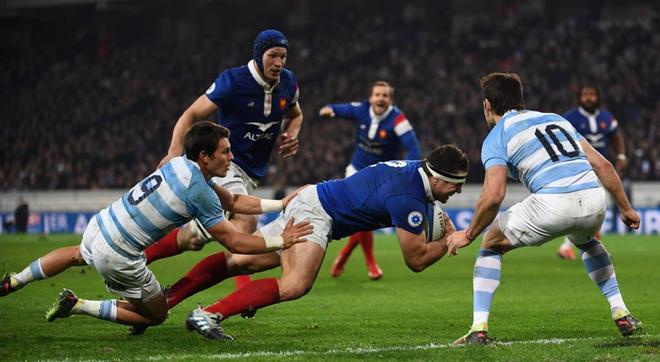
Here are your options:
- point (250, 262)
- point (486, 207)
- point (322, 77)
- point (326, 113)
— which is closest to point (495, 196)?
point (486, 207)

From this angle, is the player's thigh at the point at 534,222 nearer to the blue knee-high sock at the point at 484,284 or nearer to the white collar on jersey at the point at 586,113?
the blue knee-high sock at the point at 484,284

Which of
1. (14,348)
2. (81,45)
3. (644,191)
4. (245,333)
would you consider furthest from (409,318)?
(81,45)

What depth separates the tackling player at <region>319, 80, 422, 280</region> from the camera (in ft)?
46.8

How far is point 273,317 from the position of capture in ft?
30.9

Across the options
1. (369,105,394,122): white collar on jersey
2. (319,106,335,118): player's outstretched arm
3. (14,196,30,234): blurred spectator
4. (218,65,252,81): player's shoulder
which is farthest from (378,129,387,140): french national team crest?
(14,196,30,234): blurred spectator

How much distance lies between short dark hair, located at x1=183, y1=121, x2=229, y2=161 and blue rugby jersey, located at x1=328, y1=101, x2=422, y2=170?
→ 742 centimetres

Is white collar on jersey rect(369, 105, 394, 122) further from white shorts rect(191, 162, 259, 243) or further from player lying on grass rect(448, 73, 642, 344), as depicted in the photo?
player lying on grass rect(448, 73, 642, 344)

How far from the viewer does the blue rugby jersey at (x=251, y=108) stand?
9922 mm

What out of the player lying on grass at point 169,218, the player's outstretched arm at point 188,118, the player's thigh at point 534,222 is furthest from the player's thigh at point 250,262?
the player's thigh at point 534,222

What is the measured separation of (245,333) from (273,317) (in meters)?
1.24

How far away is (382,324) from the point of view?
884cm

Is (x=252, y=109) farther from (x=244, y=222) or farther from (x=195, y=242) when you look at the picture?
(x=195, y=242)

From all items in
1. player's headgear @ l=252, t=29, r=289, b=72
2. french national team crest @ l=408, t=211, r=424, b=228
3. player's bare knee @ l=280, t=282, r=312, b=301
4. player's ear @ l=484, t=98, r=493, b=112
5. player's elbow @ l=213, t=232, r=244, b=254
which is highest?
player's headgear @ l=252, t=29, r=289, b=72

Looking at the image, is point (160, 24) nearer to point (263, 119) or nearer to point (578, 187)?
point (263, 119)
